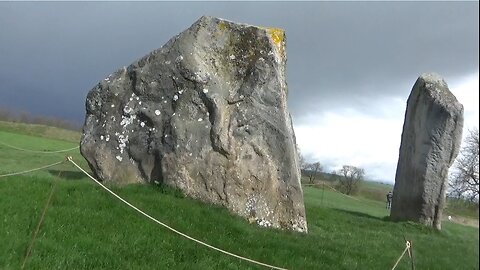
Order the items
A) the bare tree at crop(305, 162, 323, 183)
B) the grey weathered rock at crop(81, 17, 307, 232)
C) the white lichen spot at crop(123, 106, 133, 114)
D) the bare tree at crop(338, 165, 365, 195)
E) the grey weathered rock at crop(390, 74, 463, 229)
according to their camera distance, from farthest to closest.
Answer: the bare tree at crop(338, 165, 365, 195), the bare tree at crop(305, 162, 323, 183), the grey weathered rock at crop(390, 74, 463, 229), the white lichen spot at crop(123, 106, 133, 114), the grey weathered rock at crop(81, 17, 307, 232)

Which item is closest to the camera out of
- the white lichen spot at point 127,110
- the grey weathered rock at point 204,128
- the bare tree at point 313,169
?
the grey weathered rock at point 204,128

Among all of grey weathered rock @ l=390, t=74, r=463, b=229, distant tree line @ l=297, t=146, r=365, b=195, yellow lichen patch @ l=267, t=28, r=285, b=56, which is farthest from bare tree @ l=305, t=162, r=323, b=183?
yellow lichen patch @ l=267, t=28, r=285, b=56

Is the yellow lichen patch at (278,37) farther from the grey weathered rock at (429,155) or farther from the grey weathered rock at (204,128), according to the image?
the grey weathered rock at (429,155)

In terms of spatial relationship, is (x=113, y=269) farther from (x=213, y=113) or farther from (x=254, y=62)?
(x=254, y=62)

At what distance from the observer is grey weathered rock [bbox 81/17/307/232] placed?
434 inches

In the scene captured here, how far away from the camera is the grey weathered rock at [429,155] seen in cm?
1884

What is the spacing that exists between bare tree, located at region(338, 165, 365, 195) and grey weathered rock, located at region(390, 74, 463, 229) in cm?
2871

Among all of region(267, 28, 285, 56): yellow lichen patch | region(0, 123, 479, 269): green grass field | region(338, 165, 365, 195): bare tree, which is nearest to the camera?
region(0, 123, 479, 269): green grass field

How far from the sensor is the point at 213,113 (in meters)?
11.2

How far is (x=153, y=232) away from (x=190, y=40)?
4740mm

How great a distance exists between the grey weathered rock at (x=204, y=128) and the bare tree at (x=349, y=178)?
37.8 meters

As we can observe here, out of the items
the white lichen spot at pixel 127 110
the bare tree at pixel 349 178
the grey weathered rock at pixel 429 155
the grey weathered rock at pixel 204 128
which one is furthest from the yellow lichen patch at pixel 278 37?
the bare tree at pixel 349 178

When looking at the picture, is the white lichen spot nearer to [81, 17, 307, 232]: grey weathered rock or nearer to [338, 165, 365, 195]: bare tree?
[81, 17, 307, 232]: grey weathered rock

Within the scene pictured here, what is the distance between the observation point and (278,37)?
1244cm
